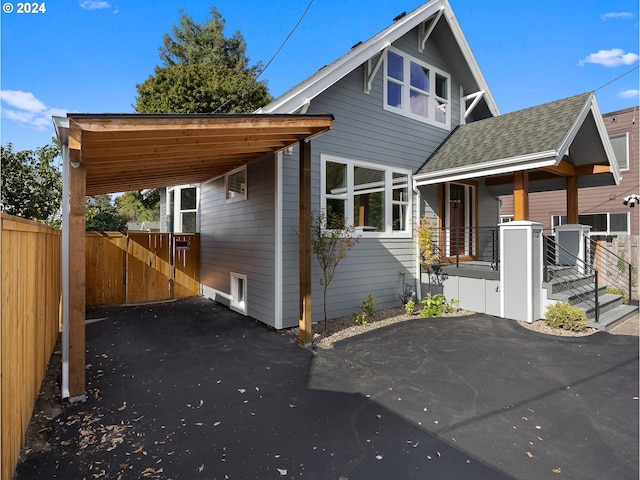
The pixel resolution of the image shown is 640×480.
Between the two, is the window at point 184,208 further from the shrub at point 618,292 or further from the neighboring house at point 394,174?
the shrub at point 618,292

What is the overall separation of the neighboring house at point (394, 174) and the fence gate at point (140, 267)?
456 mm

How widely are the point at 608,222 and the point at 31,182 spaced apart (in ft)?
61.1

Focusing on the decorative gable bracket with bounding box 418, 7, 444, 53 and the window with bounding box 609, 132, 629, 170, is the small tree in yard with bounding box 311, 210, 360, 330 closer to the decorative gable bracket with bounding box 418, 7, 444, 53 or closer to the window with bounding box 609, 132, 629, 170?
the decorative gable bracket with bounding box 418, 7, 444, 53

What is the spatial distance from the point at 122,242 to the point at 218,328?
3.91 metres

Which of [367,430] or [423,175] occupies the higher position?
[423,175]

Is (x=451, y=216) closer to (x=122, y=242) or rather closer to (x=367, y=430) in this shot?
(x=367, y=430)

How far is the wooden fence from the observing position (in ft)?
6.86

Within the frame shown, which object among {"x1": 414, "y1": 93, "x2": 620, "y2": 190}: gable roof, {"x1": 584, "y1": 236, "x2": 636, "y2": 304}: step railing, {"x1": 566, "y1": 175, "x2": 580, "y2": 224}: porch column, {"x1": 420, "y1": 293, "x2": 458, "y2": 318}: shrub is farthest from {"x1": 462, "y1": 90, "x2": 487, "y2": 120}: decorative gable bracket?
{"x1": 420, "y1": 293, "x2": 458, "y2": 318}: shrub

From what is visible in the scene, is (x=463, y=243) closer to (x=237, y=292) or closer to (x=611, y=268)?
(x=611, y=268)

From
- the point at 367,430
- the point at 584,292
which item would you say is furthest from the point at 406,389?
the point at 584,292

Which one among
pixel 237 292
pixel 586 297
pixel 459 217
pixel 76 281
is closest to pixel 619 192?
pixel 459 217

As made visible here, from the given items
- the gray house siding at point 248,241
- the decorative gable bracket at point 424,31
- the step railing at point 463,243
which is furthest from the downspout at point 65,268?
the decorative gable bracket at point 424,31

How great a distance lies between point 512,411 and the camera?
3.19m

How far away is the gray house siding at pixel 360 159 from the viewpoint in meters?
5.95
